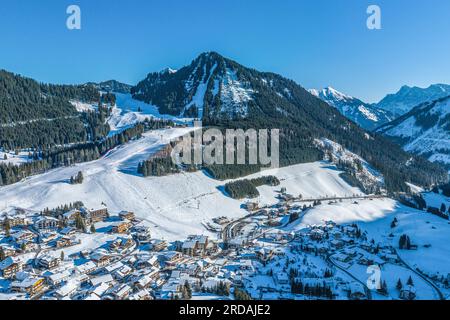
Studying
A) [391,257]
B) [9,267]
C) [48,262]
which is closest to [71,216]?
[48,262]

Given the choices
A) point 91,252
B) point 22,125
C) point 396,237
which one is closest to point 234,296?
point 91,252

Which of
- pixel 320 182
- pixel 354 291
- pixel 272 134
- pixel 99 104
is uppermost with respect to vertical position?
pixel 99 104

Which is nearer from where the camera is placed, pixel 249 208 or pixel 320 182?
pixel 249 208

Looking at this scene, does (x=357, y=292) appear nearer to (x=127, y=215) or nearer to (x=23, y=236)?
(x=127, y=215)

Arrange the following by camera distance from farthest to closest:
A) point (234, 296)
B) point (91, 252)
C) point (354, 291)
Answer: point (91, 252) < point (354, 291) < point (234, 296)

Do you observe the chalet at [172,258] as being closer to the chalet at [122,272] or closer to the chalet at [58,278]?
the chalet at [122,272]

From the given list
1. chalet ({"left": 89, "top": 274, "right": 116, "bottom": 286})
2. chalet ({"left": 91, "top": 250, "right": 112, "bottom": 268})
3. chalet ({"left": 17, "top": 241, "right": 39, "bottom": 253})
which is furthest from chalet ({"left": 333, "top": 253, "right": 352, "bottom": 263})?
chalet ({"left": 17, "top": 241, "right": 39, "bottom": 253})

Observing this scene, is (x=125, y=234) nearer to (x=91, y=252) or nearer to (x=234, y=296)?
(x=91, y=252)
